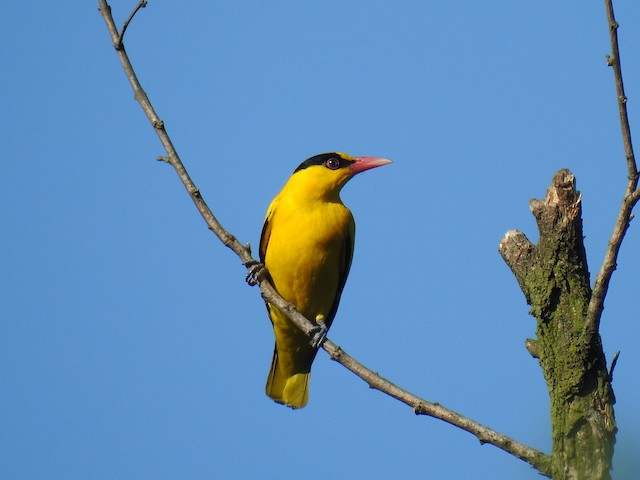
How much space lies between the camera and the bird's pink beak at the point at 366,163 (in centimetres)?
612

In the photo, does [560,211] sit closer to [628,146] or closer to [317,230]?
[628,146]

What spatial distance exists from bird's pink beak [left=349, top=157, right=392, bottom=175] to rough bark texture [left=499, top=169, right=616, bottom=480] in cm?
189

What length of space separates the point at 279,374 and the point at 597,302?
318cm

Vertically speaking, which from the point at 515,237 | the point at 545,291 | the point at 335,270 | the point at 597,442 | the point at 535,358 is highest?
the point at 335,270

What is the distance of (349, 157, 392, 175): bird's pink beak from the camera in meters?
6.12

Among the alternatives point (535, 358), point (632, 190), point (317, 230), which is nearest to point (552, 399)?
point (535, 358)

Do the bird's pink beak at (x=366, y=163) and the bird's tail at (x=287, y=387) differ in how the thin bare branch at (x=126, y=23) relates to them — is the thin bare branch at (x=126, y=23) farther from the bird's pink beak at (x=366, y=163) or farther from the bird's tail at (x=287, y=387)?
the bird's tail at (x=287, y=387)

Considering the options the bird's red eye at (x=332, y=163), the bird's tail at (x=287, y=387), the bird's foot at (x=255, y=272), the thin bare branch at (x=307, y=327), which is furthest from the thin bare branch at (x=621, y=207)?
the bird's tail at (x=287, y=387)

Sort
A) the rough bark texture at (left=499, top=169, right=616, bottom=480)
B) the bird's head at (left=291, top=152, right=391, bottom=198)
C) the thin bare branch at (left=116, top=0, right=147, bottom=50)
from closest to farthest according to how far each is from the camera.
→ the rough bark texture at (left=499, top=169, right=616, bottom=480), the thin bare branch at (left=116, top=0, right=147, bottom=50), the bird's head at (left=291, top=152, right=391, bottom=198)

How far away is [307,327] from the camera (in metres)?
4.63

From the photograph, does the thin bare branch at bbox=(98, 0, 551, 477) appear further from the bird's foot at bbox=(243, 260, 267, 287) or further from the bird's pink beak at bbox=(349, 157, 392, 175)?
the bird's pink beak at bbox=(349, 157, 392, 175)

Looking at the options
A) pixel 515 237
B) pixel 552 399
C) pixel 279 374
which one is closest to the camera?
pixel 552 399

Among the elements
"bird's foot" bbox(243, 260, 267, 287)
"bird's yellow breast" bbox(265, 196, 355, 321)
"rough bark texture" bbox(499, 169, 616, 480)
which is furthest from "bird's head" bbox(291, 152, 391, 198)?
"rough bark texture" bbox(499, 169, 616, 480)

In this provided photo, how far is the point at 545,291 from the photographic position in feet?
13.6
